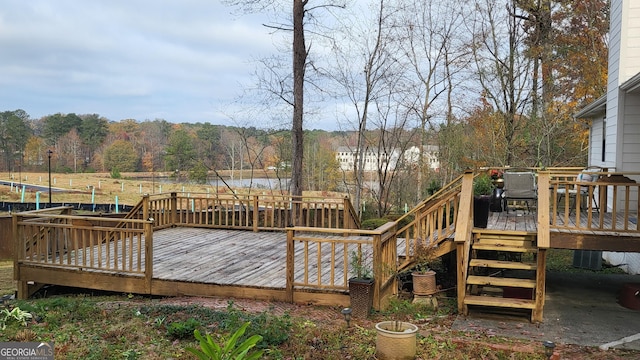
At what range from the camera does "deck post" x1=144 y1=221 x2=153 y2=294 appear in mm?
6305

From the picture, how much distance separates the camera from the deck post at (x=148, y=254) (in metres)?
6.30

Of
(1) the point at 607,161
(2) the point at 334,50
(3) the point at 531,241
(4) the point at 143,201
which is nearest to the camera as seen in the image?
(3) the point at 531,241

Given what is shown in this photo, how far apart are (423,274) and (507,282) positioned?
3.24ft

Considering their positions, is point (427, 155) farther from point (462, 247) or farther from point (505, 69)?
point (462, 247)

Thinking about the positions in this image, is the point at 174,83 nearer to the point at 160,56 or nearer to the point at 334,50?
the point at 160,56

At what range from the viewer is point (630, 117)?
7.54m

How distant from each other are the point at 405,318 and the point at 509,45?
13.8 meters

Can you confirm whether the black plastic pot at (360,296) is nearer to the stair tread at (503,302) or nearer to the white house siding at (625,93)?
the stair tread at (503,302)

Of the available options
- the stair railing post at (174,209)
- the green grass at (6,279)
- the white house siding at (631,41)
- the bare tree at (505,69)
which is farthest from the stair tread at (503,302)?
the bare tree at (505,69)

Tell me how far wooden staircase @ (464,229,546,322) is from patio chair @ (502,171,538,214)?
174 cm

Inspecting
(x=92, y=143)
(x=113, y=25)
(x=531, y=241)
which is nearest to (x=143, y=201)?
(x=531, y=241)

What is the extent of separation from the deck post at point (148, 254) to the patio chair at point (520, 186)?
221 inches

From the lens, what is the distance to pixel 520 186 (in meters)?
7.55

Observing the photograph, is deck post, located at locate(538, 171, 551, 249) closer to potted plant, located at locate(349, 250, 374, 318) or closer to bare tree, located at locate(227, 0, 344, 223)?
potted plant, located at locate(349, 250, 374, 318)
